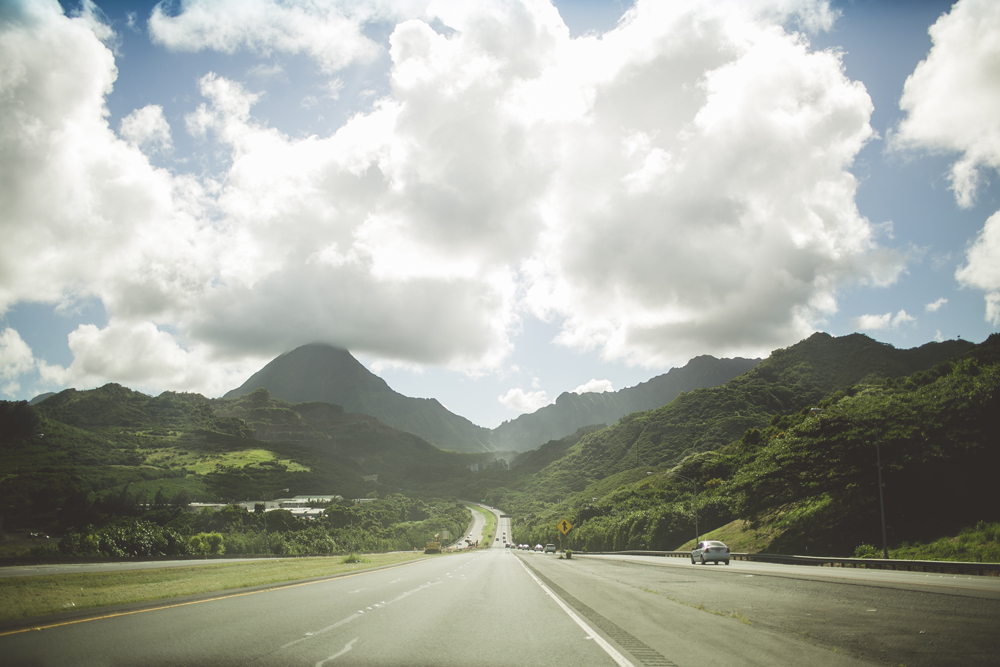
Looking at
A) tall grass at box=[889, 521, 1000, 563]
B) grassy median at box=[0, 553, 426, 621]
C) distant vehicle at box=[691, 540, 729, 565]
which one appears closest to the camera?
grassy median at box=[0, 553, 426, 621]

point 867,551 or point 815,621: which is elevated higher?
point 815,621

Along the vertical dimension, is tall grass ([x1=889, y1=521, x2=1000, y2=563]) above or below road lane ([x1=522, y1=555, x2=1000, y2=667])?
below

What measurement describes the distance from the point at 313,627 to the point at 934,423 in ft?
163

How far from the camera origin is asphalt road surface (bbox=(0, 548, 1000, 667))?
8016 millimetres

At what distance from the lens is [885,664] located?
7930 millimetres

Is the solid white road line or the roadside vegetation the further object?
the roadside vegetation

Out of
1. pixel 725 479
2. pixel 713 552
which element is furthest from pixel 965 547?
pixel 725 479

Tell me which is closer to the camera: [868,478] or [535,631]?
[535,631]

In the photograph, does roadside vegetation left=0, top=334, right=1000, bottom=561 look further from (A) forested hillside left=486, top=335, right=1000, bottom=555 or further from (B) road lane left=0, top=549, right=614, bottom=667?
(B) road lane left=0, top=549, right=614, bottom=667

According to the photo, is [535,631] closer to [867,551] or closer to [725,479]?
[867,551]

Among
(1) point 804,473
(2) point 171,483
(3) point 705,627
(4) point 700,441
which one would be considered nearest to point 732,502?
(1) point 804,473

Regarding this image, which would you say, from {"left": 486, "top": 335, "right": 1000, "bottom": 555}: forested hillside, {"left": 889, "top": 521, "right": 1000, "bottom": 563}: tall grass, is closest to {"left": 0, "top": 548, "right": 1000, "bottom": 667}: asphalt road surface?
{"left": 889, "top": 521, "right": 1000, "bottom": 563}: tall grass

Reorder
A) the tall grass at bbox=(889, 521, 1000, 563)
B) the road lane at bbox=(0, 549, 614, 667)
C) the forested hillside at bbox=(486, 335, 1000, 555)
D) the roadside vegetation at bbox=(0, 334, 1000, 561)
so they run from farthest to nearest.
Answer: the roadside vegetation at bbox=(0, 334, 1000, 561)
the forested hillside at bbox=(486, 335, 1000, 555)
the tall grass at bbox=(889, 521, 1000, 563)
the road lane at bbox=(0, 549, 614, 667)

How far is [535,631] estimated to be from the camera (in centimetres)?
1073
